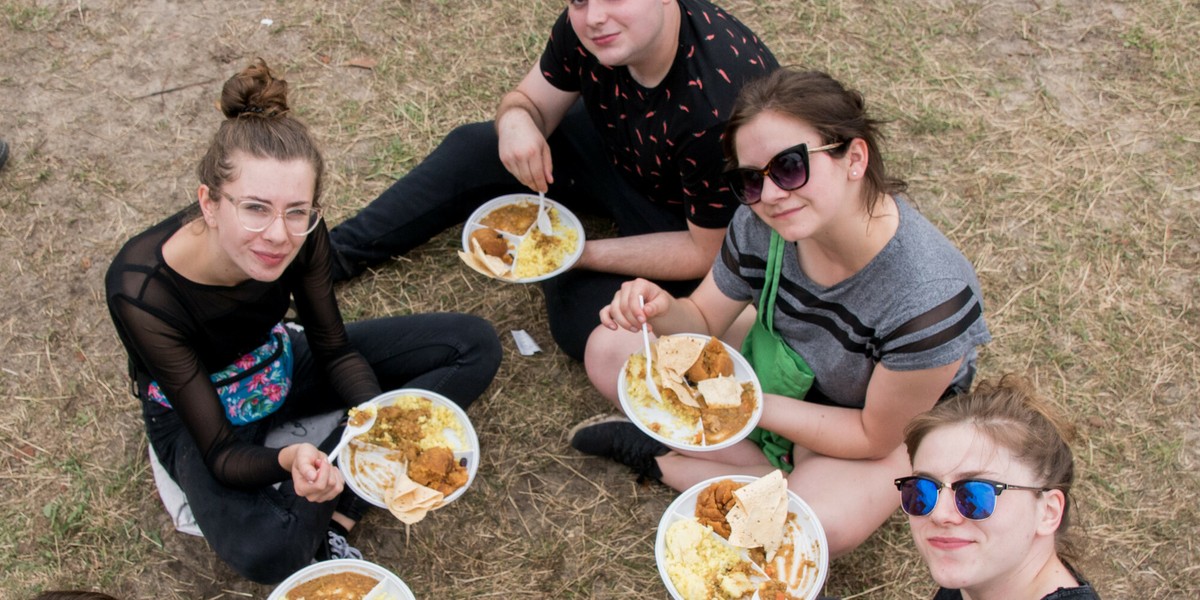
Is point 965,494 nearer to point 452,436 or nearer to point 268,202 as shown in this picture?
point 452,436

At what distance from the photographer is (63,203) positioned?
430 centimetres

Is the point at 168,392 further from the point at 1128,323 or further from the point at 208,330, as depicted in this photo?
the point at 1128,323

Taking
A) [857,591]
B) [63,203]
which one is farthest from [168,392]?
[857,591]

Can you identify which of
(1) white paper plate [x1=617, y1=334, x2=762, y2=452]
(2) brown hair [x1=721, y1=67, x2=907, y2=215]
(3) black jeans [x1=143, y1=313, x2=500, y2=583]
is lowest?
(3) black jeans [x1=143, y1=313, x2=500, y2=583]

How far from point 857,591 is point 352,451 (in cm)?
179

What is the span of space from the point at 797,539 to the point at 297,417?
5.96ft

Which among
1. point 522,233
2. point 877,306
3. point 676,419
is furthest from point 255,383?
point 877,306

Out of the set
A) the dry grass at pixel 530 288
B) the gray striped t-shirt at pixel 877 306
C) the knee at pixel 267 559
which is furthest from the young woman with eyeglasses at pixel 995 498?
the knee at pixel 267 559

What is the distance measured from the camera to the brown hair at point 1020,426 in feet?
7.37

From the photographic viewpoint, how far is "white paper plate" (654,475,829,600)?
276cm

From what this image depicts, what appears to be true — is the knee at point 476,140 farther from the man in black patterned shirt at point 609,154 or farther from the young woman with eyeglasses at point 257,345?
the young woman with eyeglasses at point 257,345

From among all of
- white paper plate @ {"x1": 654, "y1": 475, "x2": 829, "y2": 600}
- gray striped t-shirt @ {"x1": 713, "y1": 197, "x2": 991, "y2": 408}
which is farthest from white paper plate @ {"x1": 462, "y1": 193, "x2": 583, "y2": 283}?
white paper plate @ {"x1": 654, "y1": 475, "x2": 829, "y2": 600}

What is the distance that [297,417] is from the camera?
344 centimetres

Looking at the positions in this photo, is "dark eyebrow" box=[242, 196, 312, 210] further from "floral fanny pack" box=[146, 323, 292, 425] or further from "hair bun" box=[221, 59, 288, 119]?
"floral fanny pack" box=[146, 323, 292, 425]
